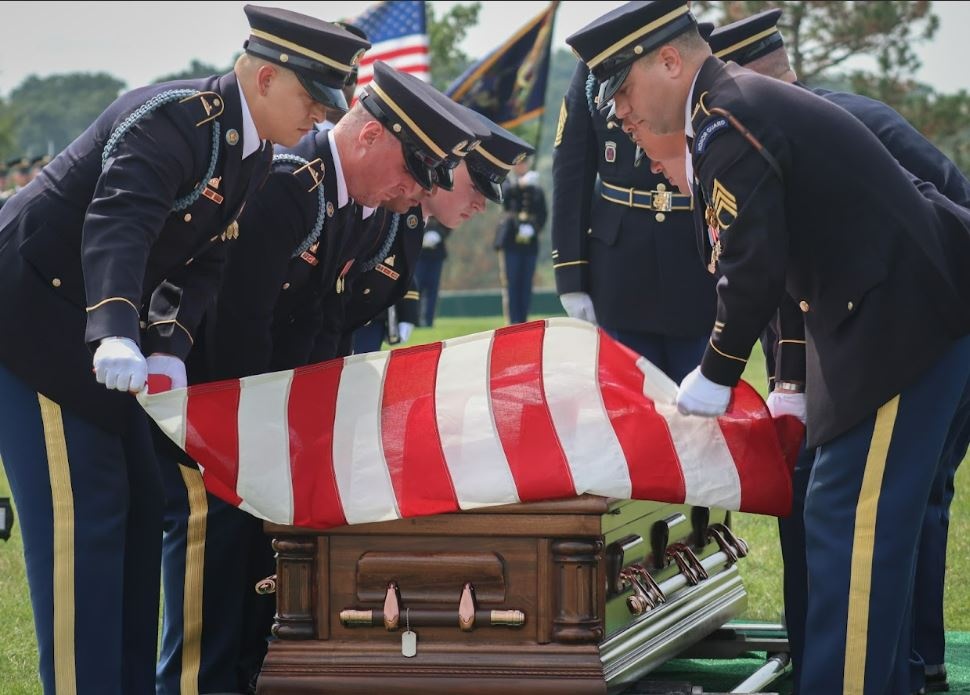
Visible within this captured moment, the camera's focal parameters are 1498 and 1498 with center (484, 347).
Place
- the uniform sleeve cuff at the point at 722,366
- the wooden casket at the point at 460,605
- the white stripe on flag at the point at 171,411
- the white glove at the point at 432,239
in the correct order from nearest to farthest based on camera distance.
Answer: the uniform sleeve cuff at the point at 722,366
the wooden casket at the point at 460,605
the white stripe on flag at the point at 171,411
the white glove at the point at 432,239

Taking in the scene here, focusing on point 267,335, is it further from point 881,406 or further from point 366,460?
point 881,406

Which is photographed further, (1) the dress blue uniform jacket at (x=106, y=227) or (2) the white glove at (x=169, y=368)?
(2) the white glove at (x=169, y=368)

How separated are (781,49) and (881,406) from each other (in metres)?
1.35

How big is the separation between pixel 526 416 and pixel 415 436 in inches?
10.3

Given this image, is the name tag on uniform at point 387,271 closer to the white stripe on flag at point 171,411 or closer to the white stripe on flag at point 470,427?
the white stripe on flag at point 470,427

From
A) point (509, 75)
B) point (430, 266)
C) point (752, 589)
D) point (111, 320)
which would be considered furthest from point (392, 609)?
point (430, 266)

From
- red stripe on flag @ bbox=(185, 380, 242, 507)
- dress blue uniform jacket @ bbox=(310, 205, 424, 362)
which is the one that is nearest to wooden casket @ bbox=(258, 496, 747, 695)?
red stripe on flag @ bbox=(185, 380, 242, 507)

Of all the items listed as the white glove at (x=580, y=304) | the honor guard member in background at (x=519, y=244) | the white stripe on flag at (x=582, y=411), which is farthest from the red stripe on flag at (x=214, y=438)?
the honor guard member in background at (x=519, y=244)

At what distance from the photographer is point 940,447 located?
10.4 feet

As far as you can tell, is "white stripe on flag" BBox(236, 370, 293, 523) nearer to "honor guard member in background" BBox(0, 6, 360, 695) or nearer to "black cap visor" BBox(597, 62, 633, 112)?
"honor guard member in background" BBox(0, 6, 360, 695)

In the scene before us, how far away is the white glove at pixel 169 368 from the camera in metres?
3.44

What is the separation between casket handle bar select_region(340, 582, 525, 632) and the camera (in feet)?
10.8

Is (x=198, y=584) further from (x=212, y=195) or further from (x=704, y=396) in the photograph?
(x=704, y=396)

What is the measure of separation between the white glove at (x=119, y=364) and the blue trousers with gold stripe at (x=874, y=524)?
56.4 inches
